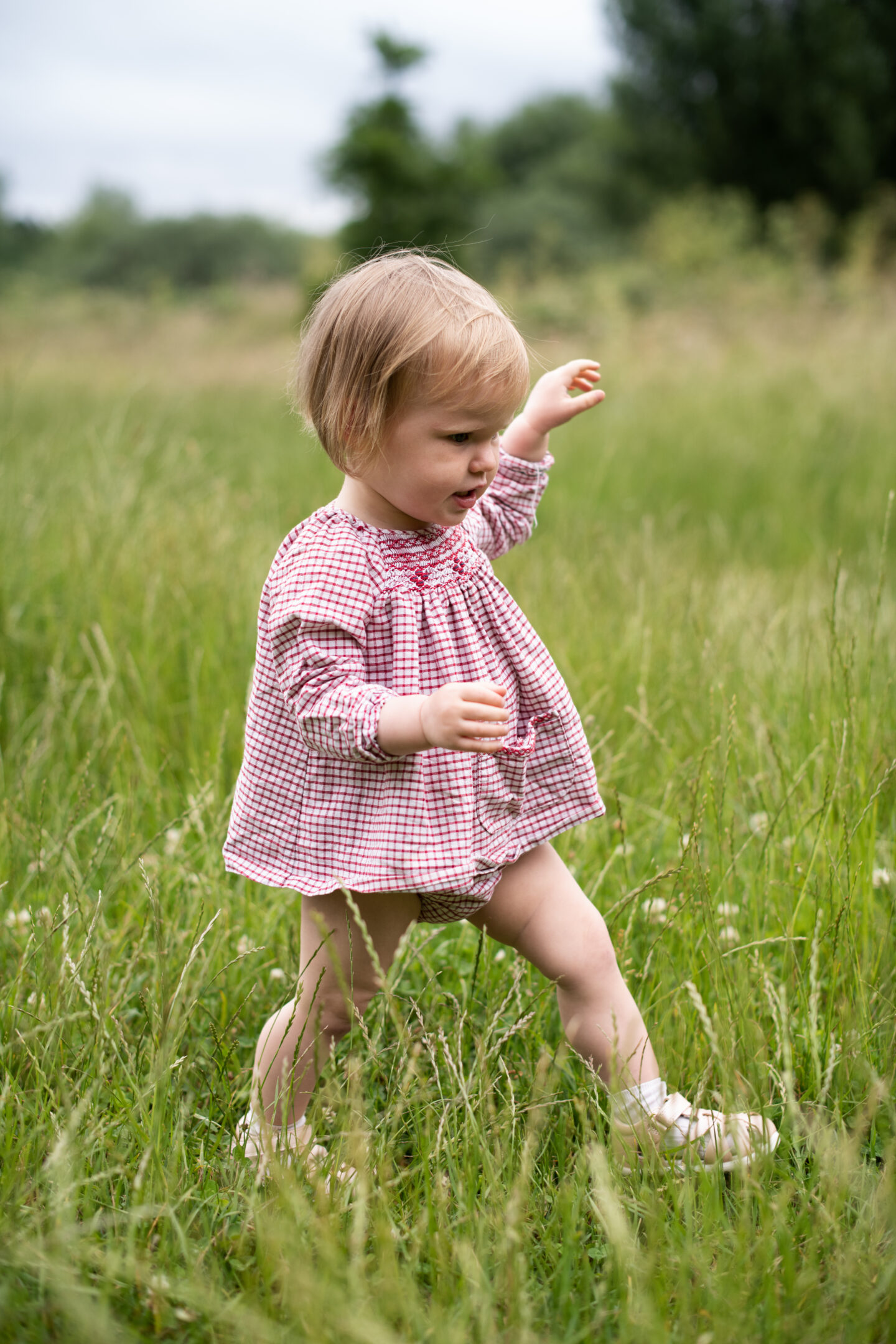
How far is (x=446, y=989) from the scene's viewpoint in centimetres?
201

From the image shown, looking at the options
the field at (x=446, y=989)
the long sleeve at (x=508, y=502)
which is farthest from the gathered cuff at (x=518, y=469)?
the field at (x=446, y=989)

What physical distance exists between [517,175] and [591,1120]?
3773cm

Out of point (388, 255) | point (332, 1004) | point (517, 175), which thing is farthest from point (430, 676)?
point (517, 175)

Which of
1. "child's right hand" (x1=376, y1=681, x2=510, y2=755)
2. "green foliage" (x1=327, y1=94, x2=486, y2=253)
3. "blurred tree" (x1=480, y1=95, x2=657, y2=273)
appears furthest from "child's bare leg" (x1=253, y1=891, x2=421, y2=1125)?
"blurred tree" (x1=480, y1=95, x2=657, y2=273)

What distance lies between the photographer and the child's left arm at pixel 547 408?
72.8 inches

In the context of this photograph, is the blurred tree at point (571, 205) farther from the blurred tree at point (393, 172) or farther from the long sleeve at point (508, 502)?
the long sleeve at point (508, 502)

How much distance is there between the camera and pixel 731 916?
2031mm

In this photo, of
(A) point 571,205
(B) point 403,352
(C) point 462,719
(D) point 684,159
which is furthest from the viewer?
(A) point 571,205

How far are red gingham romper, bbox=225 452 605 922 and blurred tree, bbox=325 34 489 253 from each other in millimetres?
17121

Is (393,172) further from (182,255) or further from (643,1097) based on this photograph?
(643,1097)

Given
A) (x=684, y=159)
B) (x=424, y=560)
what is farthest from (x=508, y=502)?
(x=684, y=159)

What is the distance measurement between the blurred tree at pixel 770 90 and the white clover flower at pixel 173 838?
2410 cm

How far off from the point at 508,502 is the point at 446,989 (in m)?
0.89

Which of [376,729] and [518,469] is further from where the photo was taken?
[518,469]
